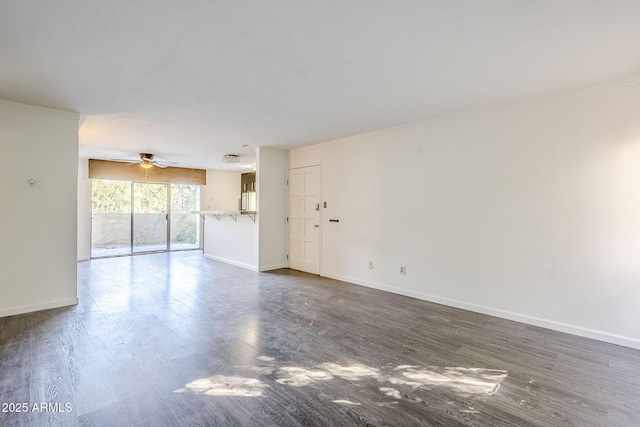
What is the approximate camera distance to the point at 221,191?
9367mm

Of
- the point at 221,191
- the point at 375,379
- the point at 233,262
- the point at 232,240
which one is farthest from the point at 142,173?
the point at 375,379

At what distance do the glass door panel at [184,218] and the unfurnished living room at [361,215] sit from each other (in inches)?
141

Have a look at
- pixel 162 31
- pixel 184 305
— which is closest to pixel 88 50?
pixel 162 31

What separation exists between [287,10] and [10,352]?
3405mm

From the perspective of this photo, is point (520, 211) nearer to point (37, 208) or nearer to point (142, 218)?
point (37, 208)

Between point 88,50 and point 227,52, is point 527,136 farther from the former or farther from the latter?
point 88,50

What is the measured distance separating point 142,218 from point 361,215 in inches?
247

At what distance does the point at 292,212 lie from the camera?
606 centimetres

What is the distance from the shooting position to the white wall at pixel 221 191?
904cm

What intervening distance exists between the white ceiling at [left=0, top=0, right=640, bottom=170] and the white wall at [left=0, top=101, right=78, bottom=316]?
35 centimetres

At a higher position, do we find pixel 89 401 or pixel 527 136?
pixel 527 136

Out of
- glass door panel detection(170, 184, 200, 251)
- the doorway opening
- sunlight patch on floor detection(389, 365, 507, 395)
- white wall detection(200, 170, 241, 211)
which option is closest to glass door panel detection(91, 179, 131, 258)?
the doorway opening

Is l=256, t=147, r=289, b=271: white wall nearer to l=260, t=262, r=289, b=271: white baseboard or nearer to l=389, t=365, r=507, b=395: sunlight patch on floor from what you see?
l=260, t=262, r=289, b=271: white baseboard

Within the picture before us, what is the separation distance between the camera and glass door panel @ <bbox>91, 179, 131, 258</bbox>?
7359 millimetres
